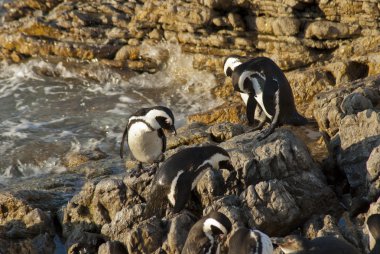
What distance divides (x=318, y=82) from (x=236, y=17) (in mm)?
2936

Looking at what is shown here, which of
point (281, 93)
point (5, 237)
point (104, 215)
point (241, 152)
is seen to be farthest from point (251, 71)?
point (5, 237)

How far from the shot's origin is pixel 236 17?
15562 mm

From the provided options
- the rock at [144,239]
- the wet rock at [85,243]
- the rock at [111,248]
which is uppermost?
the rock at [144,239]

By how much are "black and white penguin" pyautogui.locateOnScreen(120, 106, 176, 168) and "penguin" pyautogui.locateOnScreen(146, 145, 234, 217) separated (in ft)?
3.26

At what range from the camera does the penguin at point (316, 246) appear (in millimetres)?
6703

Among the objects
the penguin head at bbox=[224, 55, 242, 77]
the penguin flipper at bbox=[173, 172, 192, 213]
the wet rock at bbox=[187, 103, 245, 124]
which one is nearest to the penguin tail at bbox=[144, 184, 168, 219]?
the penguin flipper at bbox=[173, 172, 192, 213]

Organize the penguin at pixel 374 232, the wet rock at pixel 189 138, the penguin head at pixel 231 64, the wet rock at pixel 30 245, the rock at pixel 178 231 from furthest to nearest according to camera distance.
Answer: the penguin head at pixel 231 64 < the wet rock at pixel 189 138 < the wet rock at pixel 30 245 < the rock at pixel 178 231 < the penguin at pixel 374 232

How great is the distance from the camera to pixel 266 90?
33.8ft

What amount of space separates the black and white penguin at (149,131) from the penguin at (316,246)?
3.23 metres

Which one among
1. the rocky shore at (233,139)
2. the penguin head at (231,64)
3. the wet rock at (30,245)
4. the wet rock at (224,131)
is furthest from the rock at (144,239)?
the penguin head at (231,64)

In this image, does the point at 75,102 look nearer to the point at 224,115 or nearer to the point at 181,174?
the point at 224,115

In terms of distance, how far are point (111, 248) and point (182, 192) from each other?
0.97 meters

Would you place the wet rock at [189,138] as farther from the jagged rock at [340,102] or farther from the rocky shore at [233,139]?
the jagged rock at [340,102]

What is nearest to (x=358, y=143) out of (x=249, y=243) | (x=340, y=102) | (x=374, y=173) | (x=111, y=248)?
(x=374, y=173)
